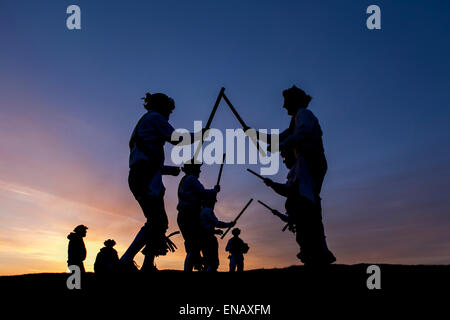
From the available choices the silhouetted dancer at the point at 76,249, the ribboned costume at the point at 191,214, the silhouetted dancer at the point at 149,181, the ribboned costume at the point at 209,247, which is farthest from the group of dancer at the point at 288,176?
the silhouetted dancer at the point at 76,249

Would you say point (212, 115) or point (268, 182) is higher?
point (212, 115)

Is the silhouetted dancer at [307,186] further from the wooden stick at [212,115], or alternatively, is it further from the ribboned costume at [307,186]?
the wooden stick at [212,115]

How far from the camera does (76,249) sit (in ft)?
34.0

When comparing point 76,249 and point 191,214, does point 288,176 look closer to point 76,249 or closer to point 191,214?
point 191,214

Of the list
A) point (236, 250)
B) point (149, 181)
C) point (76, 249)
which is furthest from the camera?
point (236, 250)

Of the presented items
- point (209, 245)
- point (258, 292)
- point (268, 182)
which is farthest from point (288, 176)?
point (209, 245)

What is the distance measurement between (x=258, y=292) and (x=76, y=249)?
784 centimetres

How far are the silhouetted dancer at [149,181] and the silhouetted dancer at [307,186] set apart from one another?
66.4 inches

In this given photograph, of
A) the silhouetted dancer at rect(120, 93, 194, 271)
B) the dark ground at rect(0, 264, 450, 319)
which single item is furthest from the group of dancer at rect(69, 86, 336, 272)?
the dark ground at rect(0, 264, 450, 319)

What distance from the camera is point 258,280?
4.66m

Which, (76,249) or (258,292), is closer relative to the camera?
(258,292)

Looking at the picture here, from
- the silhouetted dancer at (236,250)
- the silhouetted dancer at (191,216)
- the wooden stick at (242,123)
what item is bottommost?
the silhouetted dancer at (236,250)

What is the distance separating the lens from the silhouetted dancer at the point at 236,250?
1489cm
